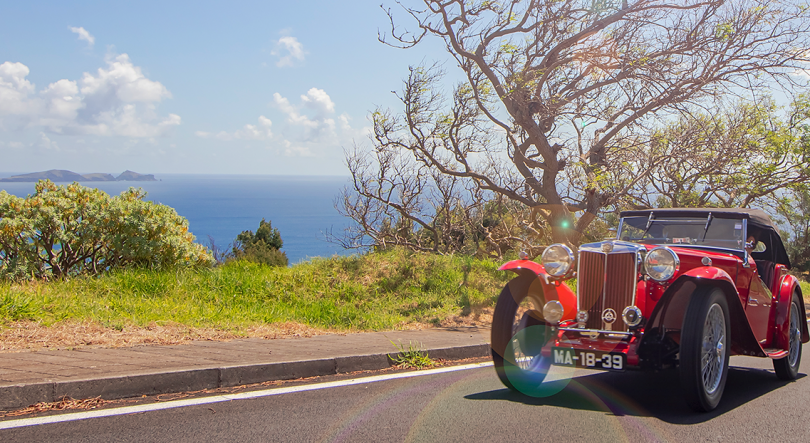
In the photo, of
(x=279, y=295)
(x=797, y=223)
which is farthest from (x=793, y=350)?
(x=797, y=223)

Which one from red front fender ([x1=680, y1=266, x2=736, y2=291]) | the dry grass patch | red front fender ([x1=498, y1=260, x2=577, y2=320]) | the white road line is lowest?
the white road line

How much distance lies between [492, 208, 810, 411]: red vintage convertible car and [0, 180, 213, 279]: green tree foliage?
6.32 metres

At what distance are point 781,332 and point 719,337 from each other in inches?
68.1

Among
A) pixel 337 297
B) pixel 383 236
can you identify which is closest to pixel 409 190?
pixel 383 236

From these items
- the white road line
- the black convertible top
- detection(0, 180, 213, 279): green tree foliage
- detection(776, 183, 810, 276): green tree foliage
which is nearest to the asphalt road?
the white road line

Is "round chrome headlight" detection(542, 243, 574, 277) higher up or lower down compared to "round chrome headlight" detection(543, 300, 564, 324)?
higher up

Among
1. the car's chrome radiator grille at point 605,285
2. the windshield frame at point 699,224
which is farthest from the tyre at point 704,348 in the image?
the windshield frame at point 699,224

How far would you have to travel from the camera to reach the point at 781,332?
19.6ft

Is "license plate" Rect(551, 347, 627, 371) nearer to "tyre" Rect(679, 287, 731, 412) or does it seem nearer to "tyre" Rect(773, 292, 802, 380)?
"tyre" Rect(679, 287, 731, 412)

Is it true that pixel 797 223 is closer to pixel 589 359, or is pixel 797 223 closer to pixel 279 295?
pixel 279 295

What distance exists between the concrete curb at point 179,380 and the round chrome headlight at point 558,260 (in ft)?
6.66

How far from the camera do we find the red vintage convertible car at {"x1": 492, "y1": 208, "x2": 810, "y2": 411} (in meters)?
4.52

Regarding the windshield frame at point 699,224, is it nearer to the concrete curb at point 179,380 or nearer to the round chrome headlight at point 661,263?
the round chrome headlight at point 661,263

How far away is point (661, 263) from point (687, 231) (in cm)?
177
